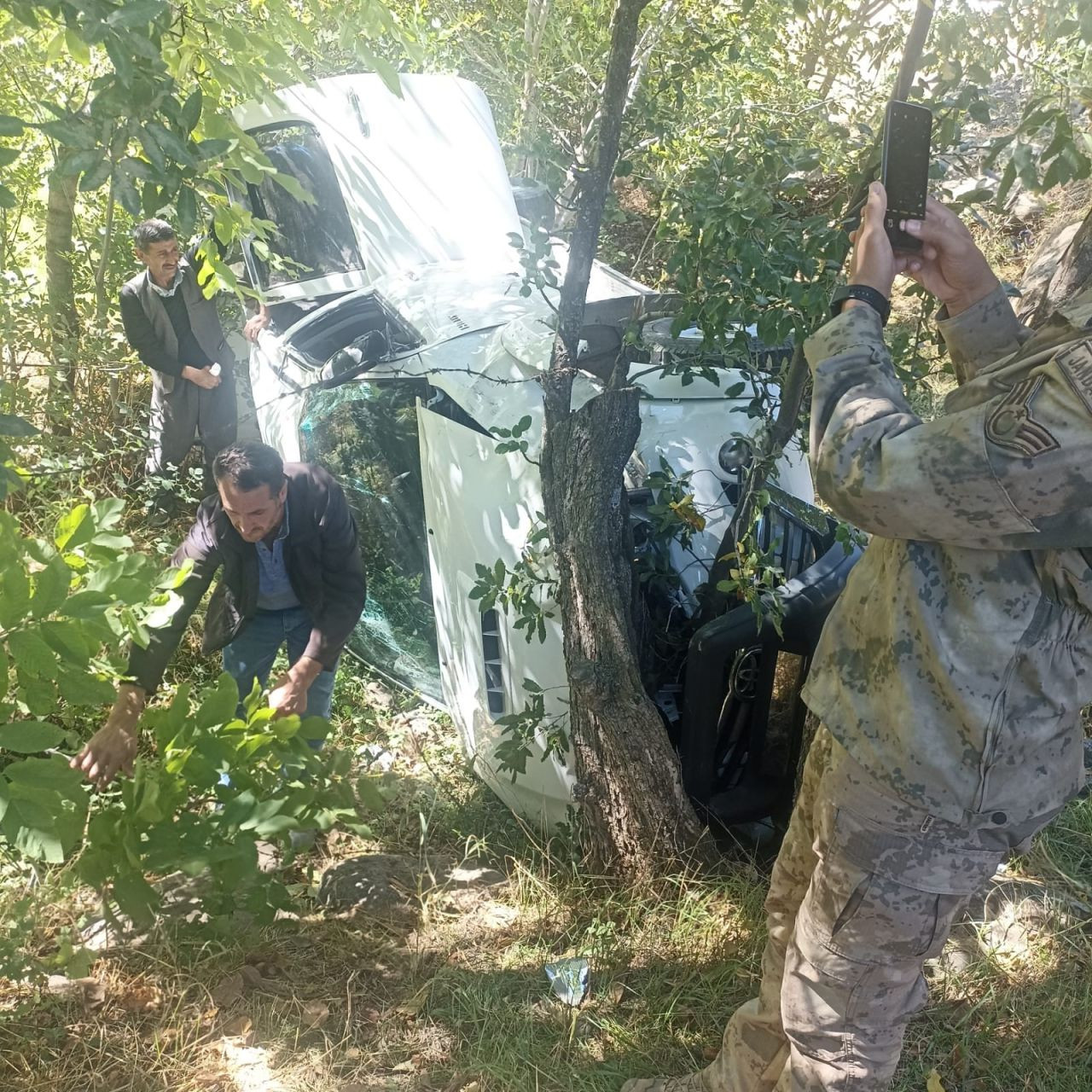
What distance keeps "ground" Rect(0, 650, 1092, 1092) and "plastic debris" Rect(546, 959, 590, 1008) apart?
27 millimetres

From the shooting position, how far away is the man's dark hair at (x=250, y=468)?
2730 mm

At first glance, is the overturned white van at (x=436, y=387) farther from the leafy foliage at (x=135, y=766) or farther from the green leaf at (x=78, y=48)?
the leafy foliage at (x=135, y=766)

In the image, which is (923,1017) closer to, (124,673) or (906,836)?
(906,836)

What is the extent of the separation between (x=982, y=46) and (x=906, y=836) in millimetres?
2059

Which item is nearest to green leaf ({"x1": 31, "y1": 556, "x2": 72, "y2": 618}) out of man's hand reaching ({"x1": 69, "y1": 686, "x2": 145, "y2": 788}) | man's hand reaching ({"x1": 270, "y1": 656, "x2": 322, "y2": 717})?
man's hand reaching ({"x1": 69, "y1": 686, "x2": 145, "y2": 788})

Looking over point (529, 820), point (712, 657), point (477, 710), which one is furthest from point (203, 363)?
point (712, 657)

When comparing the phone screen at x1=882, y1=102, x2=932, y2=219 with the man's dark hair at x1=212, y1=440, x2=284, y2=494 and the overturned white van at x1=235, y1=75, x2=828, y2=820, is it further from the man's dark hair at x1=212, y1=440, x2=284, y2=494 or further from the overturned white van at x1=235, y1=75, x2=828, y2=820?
the man's dark hair at x1=212, y1=440, x2=284, y2=494

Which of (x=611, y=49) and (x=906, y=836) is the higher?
(x=611, y=49)

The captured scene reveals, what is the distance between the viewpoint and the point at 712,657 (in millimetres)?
2654

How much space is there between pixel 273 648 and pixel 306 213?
8.10 feet

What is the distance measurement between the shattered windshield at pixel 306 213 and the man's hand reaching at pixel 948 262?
11.2 feet

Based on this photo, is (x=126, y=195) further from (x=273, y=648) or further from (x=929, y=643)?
(x=273, y=648)

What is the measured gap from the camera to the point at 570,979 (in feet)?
8.43

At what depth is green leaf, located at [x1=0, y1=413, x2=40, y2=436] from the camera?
5.15ft
